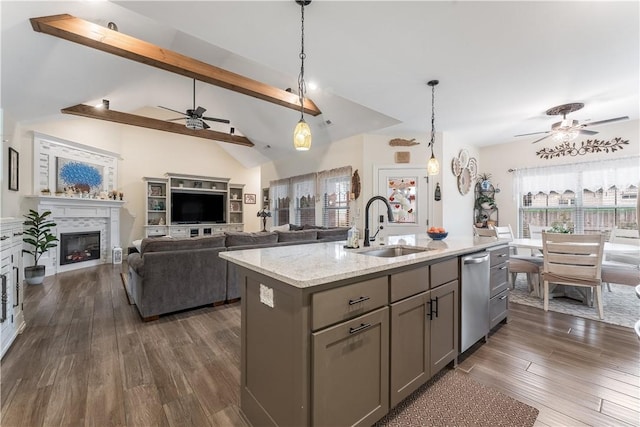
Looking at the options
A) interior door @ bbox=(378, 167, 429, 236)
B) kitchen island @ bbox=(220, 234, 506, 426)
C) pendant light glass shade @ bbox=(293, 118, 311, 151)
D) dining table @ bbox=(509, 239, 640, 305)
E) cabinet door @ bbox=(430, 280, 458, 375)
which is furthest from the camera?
interior door @ bbox=(378, 167, 429, 236)

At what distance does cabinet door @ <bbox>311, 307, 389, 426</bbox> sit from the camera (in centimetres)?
121

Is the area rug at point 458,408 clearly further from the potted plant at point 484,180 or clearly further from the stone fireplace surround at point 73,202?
the stone fireplace surround at point 73,202

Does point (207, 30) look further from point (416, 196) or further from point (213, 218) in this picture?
point (213, 218)

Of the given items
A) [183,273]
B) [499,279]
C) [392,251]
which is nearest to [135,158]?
[183,273]

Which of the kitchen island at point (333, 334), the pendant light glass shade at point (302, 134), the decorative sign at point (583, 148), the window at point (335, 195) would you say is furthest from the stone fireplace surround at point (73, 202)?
the decorative sign at point (583, 148)

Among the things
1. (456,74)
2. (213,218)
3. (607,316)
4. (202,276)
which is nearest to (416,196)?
(456,74)

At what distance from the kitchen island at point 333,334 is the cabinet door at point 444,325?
0.05 feet

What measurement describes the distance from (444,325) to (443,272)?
38cm

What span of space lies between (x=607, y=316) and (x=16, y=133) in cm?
867

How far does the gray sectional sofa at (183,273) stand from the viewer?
296cm

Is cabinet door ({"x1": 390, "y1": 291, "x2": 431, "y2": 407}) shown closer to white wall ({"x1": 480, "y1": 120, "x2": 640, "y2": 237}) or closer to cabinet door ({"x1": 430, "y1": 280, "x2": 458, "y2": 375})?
cabinet door ({"x1": 430, "y1": 280, "x2": 458, "y2": 375})

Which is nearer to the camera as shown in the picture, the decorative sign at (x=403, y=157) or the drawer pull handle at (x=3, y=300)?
the drawer pull handle at (x=3, y=300)

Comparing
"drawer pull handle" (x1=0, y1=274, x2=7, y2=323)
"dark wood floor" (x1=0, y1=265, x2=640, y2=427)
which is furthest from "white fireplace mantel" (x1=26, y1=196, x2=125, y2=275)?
"drawer pull handle" (x1=0, y1=274, x2=7, y2=323)

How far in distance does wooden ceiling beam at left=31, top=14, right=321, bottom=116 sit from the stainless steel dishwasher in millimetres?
3876
